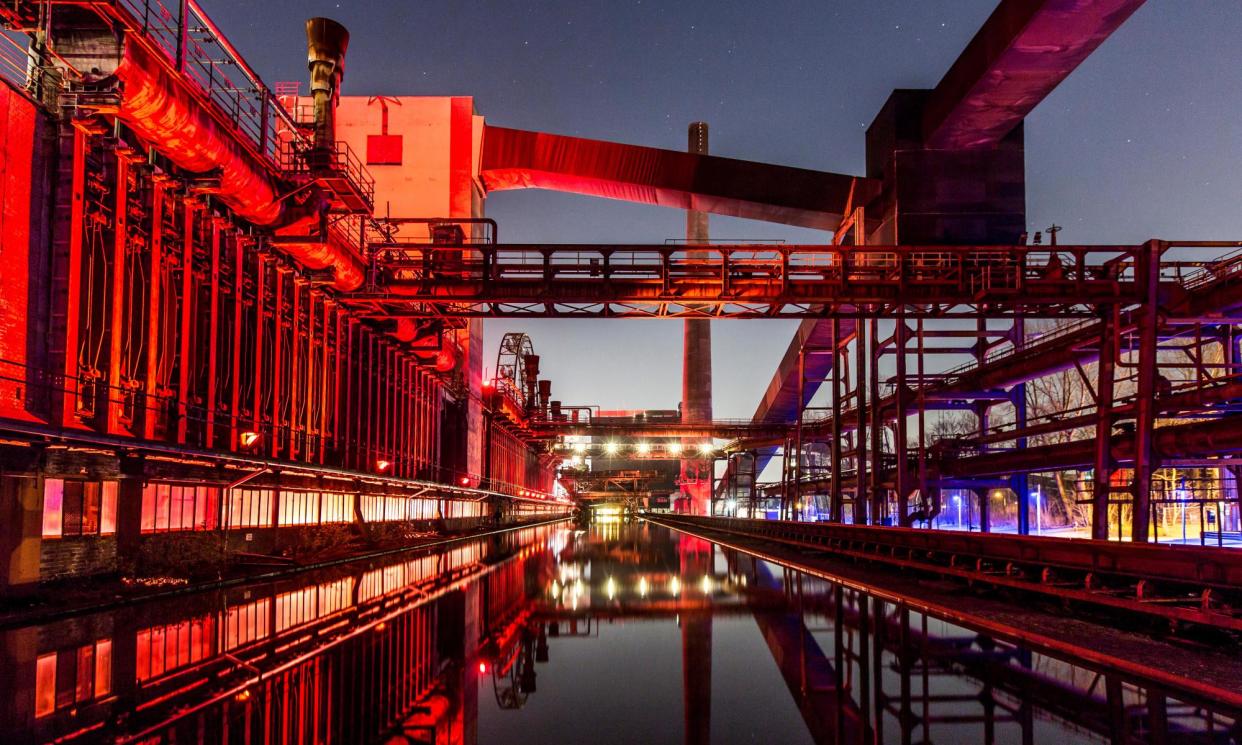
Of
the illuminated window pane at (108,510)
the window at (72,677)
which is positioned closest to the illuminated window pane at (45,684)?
the window at (72,677)

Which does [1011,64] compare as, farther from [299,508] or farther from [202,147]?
[299,508]

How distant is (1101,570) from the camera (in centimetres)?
1235

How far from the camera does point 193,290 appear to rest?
19062 mm

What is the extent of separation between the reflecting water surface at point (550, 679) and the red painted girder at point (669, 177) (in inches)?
1293

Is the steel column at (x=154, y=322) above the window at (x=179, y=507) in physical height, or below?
above

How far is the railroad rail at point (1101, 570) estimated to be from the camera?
1006 centimetres

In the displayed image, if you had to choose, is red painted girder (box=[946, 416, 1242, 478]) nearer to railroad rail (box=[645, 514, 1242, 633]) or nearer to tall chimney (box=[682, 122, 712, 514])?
railroad rail (box=[645, 514, 1242, 633])

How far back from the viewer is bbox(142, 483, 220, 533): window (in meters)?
16.6

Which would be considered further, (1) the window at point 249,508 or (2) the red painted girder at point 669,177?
(2) the red painted girder at point 669,177

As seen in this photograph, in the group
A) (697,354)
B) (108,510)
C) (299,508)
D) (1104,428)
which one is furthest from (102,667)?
(697,354)

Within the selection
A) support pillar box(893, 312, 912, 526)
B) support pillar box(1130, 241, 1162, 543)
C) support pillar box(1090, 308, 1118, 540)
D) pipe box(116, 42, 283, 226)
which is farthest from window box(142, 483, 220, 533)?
support pillar box(893, 312, 912, 526)

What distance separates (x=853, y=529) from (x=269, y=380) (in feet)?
49.6

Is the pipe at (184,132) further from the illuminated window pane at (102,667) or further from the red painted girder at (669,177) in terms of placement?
the red painted girder at (669,177)

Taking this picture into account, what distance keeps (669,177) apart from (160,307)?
29.8 meters
